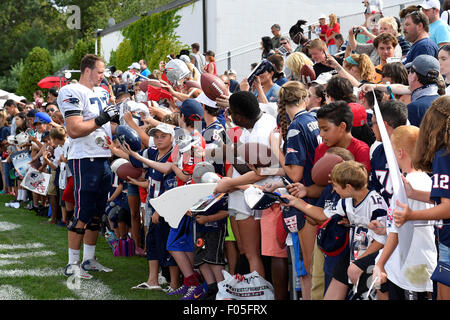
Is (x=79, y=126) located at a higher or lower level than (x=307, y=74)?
lower

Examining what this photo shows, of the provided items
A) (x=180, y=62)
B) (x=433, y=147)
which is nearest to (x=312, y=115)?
(x=433, y=147)

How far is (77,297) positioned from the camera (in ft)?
19.0

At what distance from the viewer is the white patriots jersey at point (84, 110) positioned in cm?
645

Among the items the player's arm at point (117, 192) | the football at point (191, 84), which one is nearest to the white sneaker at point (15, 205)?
the player's arm at point (117, 192)

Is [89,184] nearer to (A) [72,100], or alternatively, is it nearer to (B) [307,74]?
(A) [72,100]

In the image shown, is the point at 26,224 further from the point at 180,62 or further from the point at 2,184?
the point at 2,184

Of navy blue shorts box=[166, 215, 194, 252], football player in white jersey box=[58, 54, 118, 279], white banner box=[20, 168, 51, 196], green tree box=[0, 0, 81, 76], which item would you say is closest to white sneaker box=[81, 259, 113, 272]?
football player in white jersey box=[58, 54, 118, 279]

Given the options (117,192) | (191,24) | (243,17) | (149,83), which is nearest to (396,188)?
(149,83)

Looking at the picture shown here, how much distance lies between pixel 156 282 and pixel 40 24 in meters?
64.5

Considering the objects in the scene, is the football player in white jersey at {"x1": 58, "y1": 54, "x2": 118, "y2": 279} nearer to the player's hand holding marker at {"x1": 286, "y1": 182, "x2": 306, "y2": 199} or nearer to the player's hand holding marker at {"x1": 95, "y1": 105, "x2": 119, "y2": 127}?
the player's hand holding marker at {"x1": 95, "y1": 105, "x2": 119, "y2": 127}

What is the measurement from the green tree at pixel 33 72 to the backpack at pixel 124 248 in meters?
35.2

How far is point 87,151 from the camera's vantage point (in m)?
6.57

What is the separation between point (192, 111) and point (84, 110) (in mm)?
1437

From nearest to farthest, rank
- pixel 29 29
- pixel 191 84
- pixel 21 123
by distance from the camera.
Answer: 1. pixel 191 84
2. pixel 21 123
3. pixel 29 29
